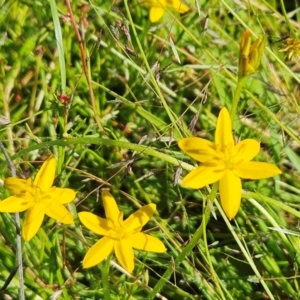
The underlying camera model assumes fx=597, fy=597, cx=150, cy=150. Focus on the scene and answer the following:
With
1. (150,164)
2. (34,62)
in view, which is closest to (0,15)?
(34,62)

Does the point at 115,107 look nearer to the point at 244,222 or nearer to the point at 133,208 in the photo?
the point at 133,208

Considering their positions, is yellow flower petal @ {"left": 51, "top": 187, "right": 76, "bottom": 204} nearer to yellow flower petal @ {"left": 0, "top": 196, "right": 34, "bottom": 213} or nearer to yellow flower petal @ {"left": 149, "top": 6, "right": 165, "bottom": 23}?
yellow flower petal @ {"left": 0, "top": 196, "right": 34, "bottom": 213}

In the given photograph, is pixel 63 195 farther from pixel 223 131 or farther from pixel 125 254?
pixel 223 131

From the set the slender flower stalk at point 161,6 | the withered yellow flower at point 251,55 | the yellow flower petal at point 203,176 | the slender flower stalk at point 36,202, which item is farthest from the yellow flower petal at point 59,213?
the slender flower stalk at point 161,6

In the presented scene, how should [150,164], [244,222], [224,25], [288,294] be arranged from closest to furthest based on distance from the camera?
[288,294] → [244,222] → [150,164] → [224,25]

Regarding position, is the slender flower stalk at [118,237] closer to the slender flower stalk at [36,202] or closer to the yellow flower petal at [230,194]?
the slender flower stalk at [36,202]
